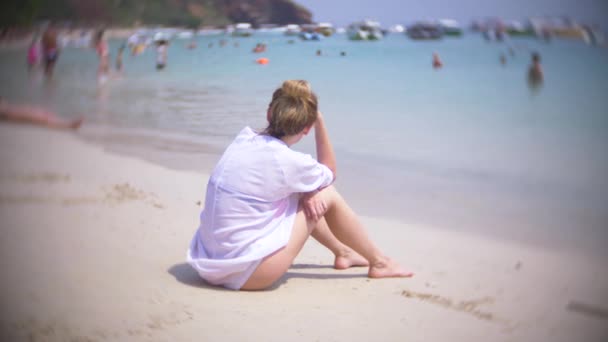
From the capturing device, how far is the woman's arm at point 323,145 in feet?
7.57

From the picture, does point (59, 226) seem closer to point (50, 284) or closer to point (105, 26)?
point (50, 284)

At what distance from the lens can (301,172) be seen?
214 cm

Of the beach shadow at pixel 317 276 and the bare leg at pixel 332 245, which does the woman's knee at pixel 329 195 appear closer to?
the bare leg at pixel 332 245

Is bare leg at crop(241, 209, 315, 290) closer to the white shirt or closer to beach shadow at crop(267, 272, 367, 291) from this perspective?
the white shirt

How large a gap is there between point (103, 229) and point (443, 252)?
4.93 feet

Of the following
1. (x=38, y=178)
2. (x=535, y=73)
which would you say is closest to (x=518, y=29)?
(x=535, y=73)

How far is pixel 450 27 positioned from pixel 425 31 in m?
0.11

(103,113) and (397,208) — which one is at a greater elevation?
(103,113)

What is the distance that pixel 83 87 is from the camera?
7.11ft

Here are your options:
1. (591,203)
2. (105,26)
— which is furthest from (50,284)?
(591,203)

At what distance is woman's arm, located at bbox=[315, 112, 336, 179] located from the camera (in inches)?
90.8

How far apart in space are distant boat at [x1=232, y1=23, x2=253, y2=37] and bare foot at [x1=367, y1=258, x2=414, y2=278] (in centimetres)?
105

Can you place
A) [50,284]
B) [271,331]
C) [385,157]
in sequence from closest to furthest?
1. [50,284]
2. [271,331]
3. [385,157]

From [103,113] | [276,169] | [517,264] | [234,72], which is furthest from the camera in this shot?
[517,264]
